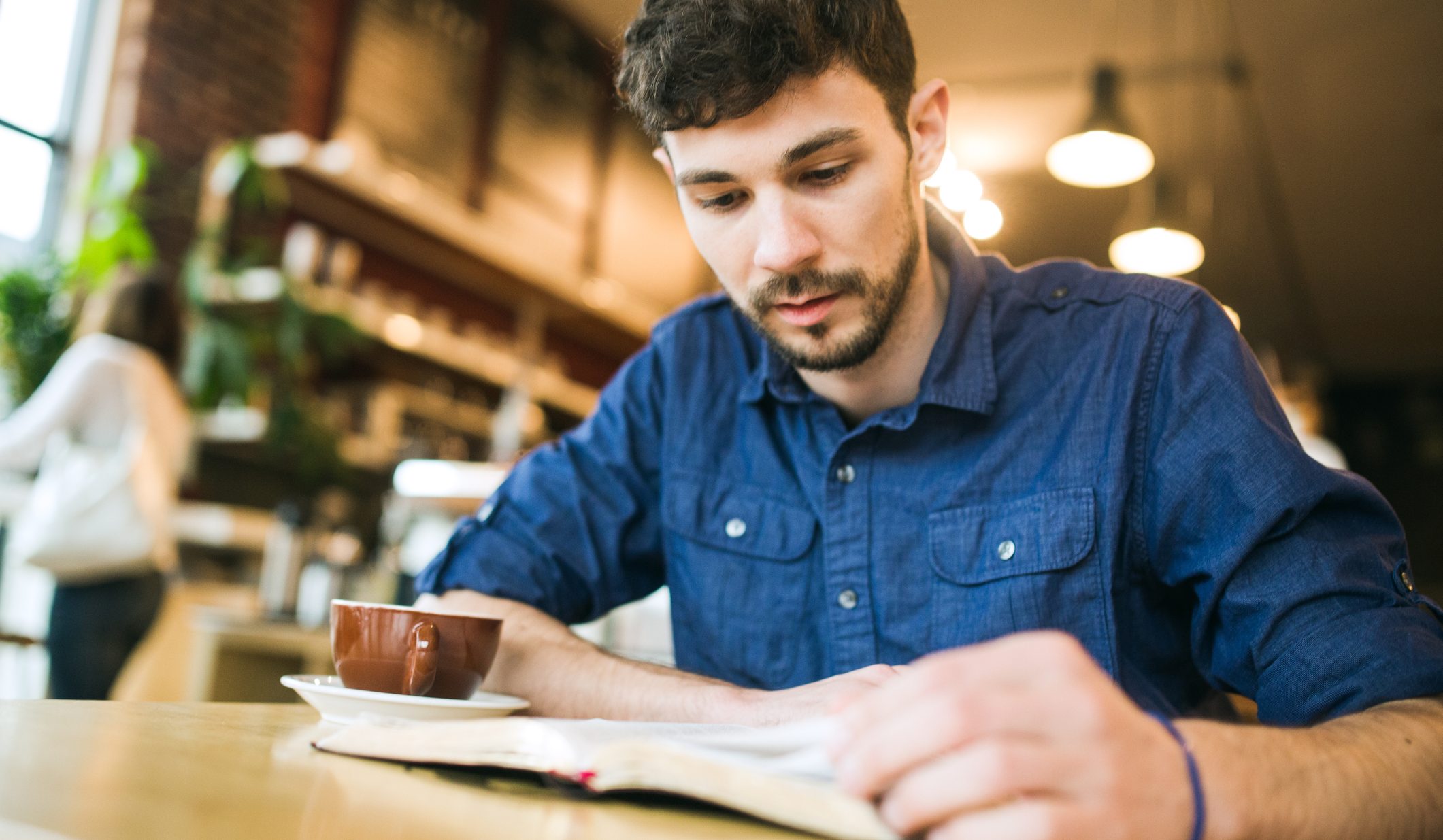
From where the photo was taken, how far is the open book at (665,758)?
0.51 m

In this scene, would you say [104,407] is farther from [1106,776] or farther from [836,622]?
[1106,776]

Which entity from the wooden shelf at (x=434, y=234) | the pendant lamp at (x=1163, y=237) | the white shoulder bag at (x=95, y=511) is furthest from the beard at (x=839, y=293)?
the pendant lamp at (x=1163, y=237)

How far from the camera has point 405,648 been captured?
833 mm

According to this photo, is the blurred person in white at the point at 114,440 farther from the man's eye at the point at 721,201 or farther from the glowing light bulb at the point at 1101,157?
the glowing light bulb at the point at 1101,157

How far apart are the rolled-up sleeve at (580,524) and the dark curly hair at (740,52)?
1.20 feet

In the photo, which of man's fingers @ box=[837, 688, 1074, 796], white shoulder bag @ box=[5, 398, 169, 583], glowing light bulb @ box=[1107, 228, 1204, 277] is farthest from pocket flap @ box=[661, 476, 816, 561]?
glowing light bulb @ box=[1107, 228, 1204, 277]

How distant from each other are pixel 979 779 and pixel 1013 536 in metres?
0.63

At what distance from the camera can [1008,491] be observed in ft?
3.60

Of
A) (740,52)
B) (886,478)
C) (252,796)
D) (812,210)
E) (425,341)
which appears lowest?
(252,796)

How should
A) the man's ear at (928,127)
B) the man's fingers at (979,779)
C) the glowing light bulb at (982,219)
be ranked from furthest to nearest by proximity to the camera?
the glowing light bulb at (982,219) < the man's ear at (928,127) < the man's fingers at (979,779)

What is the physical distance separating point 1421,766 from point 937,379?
22.1 inches

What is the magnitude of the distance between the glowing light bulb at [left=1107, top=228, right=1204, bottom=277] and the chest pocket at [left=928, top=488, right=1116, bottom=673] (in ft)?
12.1

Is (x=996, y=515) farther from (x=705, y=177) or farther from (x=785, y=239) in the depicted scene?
(x=705, y=177)

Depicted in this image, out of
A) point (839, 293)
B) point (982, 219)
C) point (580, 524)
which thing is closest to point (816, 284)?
point (839, 293)
